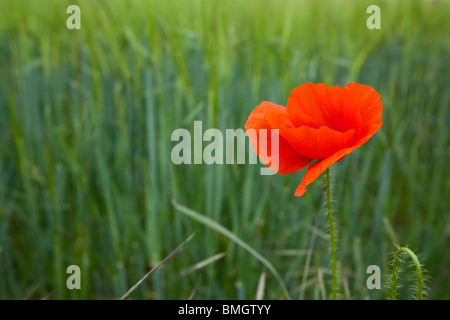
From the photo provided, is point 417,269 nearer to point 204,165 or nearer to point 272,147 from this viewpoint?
Answer: point 272,147

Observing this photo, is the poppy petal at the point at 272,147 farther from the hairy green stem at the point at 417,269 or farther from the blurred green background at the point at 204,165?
the blurred green background at the point at 204,165

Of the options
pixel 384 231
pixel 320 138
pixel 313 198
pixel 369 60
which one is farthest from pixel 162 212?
pixel 369 60

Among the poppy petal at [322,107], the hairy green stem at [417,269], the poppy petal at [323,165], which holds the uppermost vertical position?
the poppy petal at [322,107]

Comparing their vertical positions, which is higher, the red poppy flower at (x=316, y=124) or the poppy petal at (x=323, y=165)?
the red poppy flower at (x=316, y=124)

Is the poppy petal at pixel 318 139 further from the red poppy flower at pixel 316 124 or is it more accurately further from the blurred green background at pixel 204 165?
the blurred green background at pixel 204 165

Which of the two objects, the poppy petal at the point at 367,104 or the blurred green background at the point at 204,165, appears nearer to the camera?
the poppy petal at the point at 367,104

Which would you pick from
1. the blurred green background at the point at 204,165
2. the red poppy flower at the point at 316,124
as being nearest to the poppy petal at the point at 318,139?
the red poppy flower at the point at 316,124

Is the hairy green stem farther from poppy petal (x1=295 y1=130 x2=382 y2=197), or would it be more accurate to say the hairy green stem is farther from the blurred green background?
the blurred green background
